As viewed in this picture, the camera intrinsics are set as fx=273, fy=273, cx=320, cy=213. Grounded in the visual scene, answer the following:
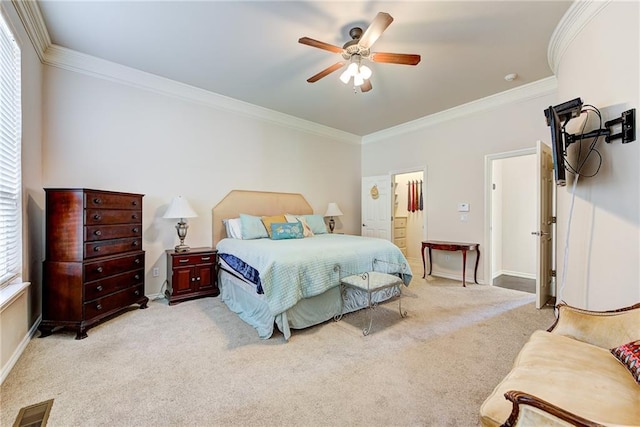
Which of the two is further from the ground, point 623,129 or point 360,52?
point 360,52

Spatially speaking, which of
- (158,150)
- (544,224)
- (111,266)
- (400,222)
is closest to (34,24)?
(158,150)

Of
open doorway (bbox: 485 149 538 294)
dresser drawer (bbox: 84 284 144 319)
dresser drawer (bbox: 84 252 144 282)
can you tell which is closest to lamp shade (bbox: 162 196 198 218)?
dresser drawer (bbox: 84 252 144 282)

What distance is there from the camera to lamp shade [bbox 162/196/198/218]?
11.2ft

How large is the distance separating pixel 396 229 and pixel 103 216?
17.8 ft

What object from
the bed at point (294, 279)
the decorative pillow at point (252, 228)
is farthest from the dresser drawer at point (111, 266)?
the decorative pillow at point (252, 228)

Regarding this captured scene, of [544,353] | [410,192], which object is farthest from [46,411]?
[410,192]

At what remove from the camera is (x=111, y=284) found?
2.76m

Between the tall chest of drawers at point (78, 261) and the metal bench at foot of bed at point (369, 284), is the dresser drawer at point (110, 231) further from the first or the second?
the metal bench at foot of bed at point (369, 284)

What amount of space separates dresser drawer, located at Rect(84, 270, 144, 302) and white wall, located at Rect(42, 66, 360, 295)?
0.48 meters

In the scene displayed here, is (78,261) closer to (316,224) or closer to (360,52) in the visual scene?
(316,224)

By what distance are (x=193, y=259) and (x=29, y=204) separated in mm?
1593

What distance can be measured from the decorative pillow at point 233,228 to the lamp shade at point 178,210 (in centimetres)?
64

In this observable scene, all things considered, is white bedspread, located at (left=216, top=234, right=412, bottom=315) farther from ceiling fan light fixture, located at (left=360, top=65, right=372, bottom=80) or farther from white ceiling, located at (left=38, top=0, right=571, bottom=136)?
white ceiling, located at (left=38, top=0, right=571, bottom=136)

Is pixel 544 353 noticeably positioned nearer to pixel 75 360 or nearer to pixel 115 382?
pixel 115 382
